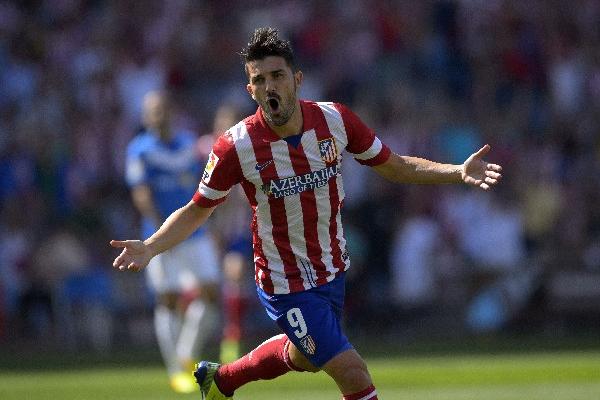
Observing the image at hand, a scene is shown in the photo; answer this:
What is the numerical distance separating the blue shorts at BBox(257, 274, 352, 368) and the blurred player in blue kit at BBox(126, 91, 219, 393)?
546 centimetres

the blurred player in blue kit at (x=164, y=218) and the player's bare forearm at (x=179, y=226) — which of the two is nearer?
the player's bare forearm at (x=179, y=226)

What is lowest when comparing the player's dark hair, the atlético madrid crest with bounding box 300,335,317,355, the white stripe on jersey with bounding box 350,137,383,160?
the atlético madrid crest with bounding box 300,335,317,355

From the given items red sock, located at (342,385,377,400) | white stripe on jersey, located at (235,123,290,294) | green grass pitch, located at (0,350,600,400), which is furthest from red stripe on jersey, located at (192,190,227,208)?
green grass pitch, located at (0,350,600,400)

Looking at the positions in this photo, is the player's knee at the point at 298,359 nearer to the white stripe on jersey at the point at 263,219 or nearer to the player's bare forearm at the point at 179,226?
the white stripe on jersey at the point at 263,219

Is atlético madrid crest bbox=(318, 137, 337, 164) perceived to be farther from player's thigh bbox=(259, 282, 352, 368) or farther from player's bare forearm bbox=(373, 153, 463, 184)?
player's thigh bbox=(259, 282, 352, 368)

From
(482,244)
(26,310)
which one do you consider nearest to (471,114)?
(482,244)

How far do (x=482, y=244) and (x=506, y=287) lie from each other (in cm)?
83

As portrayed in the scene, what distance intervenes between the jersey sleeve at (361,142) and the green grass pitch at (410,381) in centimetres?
318

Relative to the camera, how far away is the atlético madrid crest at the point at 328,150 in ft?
24.7

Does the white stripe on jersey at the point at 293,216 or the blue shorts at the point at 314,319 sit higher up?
the white stripe on jersey at the point at 293,216

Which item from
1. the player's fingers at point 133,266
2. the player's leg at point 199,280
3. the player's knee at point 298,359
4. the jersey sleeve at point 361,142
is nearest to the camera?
the player's fingers at point 133,266

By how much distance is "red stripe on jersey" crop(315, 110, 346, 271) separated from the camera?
756 centimetres

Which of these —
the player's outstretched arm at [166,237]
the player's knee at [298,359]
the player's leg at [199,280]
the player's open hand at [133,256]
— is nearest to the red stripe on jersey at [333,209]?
the player's knee at [298,359]

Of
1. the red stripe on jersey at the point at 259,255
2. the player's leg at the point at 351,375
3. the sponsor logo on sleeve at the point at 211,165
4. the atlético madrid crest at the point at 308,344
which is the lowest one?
the player's leg at the point at 351,375
